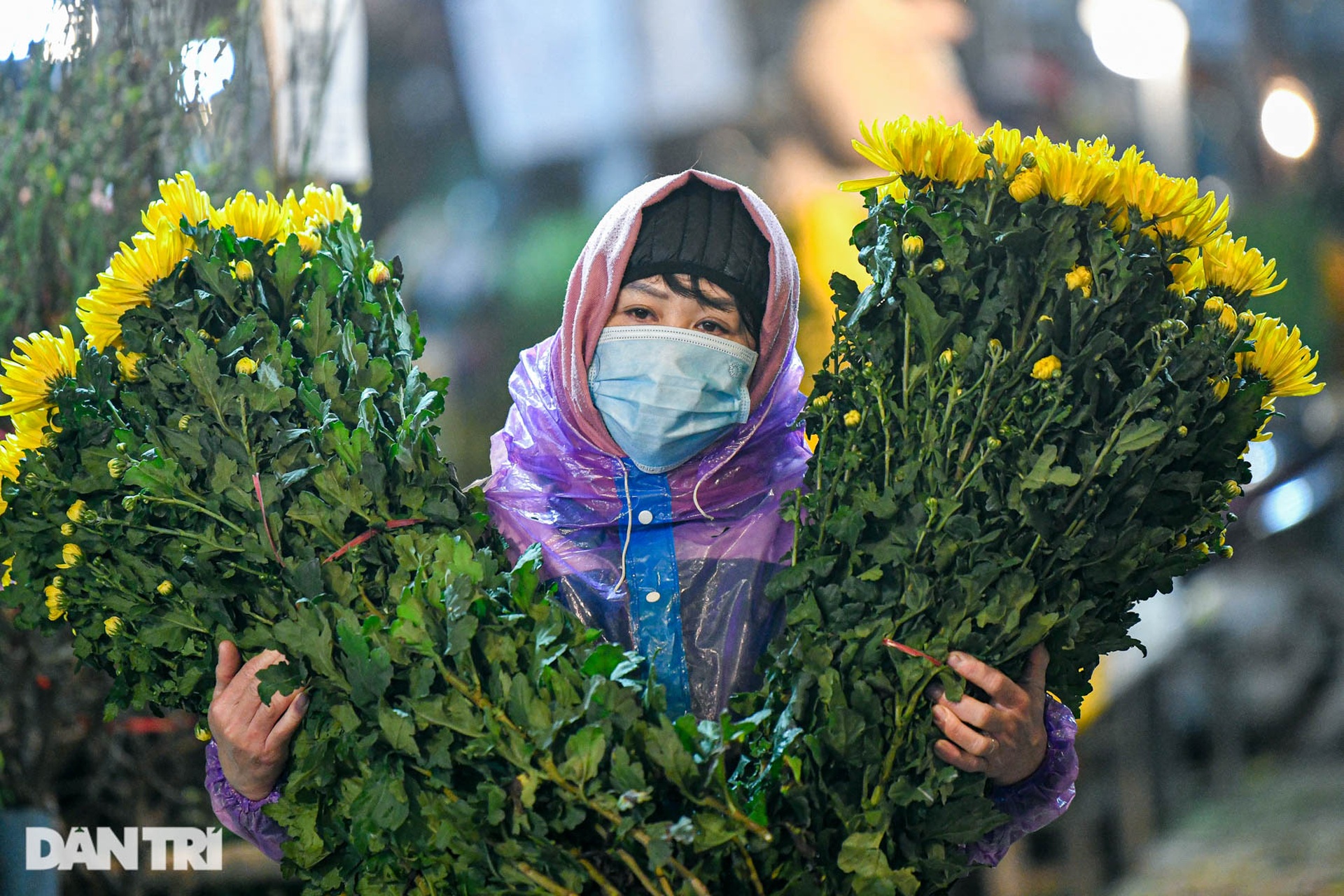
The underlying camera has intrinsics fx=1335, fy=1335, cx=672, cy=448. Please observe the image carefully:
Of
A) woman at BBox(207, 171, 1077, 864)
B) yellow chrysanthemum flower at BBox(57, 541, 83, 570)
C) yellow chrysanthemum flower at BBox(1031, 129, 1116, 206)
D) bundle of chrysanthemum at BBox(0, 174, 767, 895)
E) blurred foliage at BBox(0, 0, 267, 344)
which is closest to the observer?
bundle of chrysanthemum at BBox(0, 174, 767, 895)

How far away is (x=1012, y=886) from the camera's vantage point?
5.21 metres

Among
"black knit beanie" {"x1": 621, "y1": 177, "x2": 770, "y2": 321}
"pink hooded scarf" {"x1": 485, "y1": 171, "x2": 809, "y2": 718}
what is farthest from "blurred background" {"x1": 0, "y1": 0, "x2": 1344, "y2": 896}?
"pink hooded scarf" {"x1": 485, "y1": 171, "x2": 809, "y2": 718}

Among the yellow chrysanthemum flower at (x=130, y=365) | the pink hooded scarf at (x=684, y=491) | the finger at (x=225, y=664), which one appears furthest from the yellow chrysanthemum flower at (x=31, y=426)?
the pink hooded scarf at (x=684, y=491)

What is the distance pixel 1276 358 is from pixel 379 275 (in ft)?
4.16

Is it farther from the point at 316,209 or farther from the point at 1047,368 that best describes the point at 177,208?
the point at 1047,368

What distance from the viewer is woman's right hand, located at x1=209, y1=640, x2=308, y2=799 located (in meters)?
1.78

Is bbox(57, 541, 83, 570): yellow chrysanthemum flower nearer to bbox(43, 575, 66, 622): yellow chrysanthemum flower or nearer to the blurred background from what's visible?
bbox(43, 575, 66, 622): yellow chrysanthemum flower

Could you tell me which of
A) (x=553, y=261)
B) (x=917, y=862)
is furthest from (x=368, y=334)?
(x=553, y=261)

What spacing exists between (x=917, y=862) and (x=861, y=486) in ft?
1.60

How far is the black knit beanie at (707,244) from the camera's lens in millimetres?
1995

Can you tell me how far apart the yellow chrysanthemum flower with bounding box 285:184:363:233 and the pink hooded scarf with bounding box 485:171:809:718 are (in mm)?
375

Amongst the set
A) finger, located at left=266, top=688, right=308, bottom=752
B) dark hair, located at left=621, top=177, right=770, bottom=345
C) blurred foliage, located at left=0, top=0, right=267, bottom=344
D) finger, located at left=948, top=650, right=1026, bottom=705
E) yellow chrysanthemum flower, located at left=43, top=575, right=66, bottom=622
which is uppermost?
blurred foliage, located at left=0, top=0, right=267, bottom=344

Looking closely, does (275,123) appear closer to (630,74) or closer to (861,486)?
(861,486)

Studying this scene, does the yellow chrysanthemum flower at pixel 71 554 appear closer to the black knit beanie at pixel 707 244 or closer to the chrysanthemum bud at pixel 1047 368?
the black knit beanie at pixel 707 244
